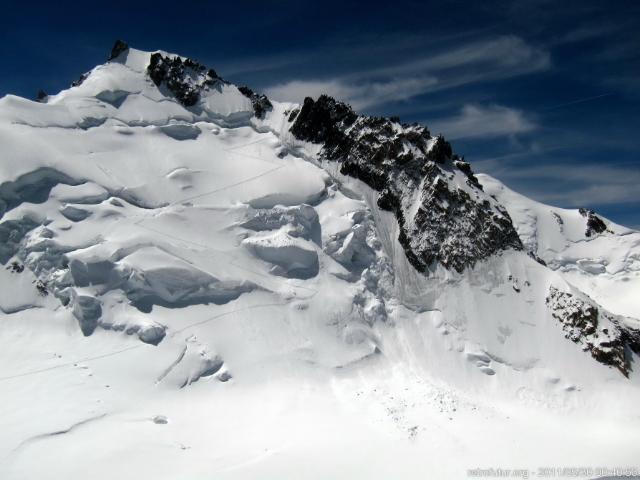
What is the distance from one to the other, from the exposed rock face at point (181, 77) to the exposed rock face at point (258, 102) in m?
2.80

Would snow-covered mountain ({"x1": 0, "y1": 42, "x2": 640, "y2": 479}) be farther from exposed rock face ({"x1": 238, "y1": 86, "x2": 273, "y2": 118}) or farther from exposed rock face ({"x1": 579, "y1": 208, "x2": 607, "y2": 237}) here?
exposed rock face ({"x1": 579, "y1": 208, "x2": 607, "y2": 237})

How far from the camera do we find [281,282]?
35.7 m

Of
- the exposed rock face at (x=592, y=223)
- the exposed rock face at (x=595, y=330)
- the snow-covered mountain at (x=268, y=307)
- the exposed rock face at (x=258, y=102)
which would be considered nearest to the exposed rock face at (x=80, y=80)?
the snow-covered mountain at (x=268, y=307)

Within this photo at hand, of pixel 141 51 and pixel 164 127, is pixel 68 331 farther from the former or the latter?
pixel 141 51

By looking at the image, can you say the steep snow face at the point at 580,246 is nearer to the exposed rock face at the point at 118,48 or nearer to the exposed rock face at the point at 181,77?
the exposed rock face at the point at 181,77

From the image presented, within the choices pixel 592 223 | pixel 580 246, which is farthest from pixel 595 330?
pixel 592 223

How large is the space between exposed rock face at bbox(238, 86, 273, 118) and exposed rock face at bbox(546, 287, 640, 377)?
30076 millimetres

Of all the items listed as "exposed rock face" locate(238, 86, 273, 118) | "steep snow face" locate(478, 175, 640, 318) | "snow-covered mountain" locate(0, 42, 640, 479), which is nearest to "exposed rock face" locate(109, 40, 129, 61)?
"snow-covered mountain" locate(0, 42, 640, 479)

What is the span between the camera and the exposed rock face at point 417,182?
40000mm

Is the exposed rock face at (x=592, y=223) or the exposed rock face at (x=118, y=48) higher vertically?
the exposed rock face at (x=118, y=48)

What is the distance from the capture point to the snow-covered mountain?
24688 mm

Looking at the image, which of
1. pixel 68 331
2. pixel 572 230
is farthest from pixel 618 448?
pixel 572 230

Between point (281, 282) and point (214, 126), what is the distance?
18.2 metres

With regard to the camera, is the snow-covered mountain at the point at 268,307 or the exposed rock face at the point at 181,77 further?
the exposed rock face at the point at 181,77
